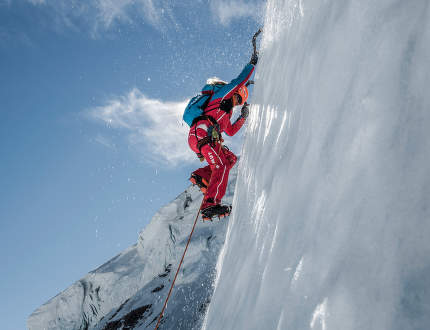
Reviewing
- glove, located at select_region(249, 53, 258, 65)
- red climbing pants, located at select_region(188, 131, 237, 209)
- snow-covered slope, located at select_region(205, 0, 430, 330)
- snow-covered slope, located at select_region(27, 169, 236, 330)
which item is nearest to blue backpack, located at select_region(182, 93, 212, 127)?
red climbing pants, located at select_region(188, 131, 237, 209)

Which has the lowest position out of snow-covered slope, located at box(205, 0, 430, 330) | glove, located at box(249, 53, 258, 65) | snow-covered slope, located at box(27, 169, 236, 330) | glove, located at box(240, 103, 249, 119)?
snow-covered slope, located at box(205, 0, 430, 330)

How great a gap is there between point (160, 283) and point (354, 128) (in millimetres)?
10002

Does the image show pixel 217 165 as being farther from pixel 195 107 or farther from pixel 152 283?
pixel 152 283

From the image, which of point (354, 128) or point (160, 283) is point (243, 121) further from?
point (160, 283)

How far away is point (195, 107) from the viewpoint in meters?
4.70

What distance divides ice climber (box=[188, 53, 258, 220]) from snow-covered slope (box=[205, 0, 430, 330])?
114 inches

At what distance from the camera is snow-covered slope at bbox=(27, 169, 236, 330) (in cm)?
752

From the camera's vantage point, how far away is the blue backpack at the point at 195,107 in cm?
468

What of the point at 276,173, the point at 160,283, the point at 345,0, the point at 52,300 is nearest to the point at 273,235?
the point at 276,173

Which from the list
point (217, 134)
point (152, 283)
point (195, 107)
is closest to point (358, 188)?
point (217, 134)

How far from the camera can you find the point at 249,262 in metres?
1.73

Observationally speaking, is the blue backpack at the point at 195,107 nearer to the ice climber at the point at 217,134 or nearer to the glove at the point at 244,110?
the ice climber at the point at 217,134

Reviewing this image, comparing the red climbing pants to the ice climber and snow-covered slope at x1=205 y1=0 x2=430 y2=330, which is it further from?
snow-covered slope at x1=205 y1=0 x2=430 y2=330

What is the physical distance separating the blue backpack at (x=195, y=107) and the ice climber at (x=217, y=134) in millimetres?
17
